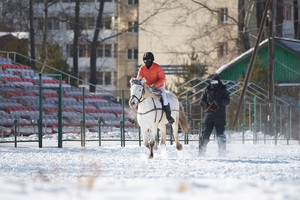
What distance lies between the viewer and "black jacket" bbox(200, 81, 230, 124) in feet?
87.8

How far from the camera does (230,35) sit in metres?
61.5

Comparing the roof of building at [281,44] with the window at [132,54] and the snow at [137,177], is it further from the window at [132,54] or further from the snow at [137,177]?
the window at [132,54]

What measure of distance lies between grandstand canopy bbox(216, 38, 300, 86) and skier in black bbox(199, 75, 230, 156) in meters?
28.5

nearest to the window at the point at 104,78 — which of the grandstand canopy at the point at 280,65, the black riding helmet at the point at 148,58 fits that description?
the grandstand canopy at the point at 280,65

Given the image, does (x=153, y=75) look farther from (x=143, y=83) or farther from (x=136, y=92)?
(x=136, y=92)

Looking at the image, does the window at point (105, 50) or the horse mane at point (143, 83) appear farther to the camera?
the window at point (105, 50)

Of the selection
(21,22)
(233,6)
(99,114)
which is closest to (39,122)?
(99,114)

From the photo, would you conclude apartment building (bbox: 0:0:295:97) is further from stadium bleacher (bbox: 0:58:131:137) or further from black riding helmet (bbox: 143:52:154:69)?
black riding helmet (bbox: 143:52:154:69)

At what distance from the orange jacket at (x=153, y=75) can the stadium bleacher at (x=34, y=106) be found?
11.8 metres

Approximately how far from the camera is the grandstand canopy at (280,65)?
55906 mm

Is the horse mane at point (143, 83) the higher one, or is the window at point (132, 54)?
the window at point (132, 54)

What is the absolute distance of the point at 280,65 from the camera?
56969 mm

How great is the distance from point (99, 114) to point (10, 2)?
657 inches

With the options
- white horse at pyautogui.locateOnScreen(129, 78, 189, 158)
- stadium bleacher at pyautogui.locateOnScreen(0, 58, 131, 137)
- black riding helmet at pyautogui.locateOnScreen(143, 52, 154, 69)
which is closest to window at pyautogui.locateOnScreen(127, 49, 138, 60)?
stadium bleacher at pyautogui.locateOnScreen(0, 58, 131, 137)
